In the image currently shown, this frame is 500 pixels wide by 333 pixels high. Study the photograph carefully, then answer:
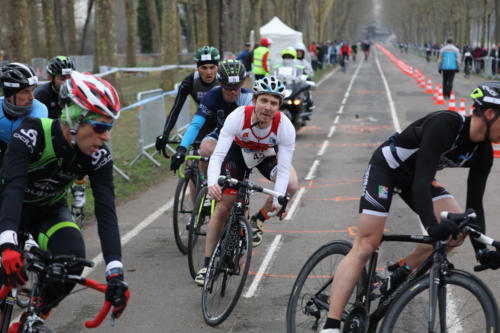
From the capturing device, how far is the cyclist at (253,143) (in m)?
5.38

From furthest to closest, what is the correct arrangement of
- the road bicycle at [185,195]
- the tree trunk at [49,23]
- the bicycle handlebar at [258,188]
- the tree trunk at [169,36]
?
1. the tree trunk at [49,23]
2. the tree trunk at [169,36]
3. the road bicycle at [185,195]
4. the bicycle handlebar at [258,188]

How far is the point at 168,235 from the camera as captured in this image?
8.22m

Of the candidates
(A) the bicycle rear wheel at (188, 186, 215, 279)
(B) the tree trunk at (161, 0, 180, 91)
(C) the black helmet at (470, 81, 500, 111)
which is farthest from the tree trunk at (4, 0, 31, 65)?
(B) the tree trunk at (161, 0, 180, 91)

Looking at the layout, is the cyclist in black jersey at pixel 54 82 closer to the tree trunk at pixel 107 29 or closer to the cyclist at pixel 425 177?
the cyclist at pixel 425 177

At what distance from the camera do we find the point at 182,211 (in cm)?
735

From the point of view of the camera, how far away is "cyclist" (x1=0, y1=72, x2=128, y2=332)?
3264 mm

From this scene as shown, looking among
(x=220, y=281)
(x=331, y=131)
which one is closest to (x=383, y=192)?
(x=220, y=281)

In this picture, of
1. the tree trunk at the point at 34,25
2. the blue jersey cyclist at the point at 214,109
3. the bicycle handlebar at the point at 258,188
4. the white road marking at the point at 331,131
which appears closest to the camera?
the bicycle handlebar at the point at 258,188

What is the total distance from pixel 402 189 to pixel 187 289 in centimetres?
264

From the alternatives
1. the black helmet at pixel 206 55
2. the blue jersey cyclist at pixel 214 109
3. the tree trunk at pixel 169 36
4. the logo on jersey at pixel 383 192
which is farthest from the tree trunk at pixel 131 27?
the logo on jersey at pixel 383 192

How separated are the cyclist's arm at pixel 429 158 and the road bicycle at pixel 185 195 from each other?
346 cm

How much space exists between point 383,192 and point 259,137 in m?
1.68

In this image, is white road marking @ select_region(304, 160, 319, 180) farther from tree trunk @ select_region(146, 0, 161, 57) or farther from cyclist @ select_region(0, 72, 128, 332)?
tree trunk @ select_region(146, 0, 161, 57)

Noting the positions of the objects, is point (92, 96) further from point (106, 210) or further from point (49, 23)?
point (49, 23)
